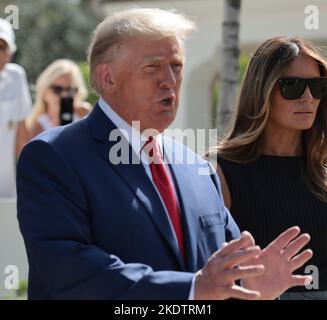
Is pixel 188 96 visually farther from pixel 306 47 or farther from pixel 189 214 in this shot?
pixel 189 214

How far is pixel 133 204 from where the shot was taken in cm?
312

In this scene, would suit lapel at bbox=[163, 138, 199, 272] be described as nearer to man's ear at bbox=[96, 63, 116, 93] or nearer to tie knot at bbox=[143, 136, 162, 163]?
tie knot at bbox=[143, 136, 162, 163]

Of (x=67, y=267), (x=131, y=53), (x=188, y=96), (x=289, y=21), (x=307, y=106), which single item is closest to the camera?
(x=67, y=267)

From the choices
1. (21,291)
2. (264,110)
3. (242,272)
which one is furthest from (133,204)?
(21,291)

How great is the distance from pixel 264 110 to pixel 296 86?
185 mm

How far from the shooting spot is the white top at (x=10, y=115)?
7668mm

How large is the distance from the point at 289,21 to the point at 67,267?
1234 centimetres

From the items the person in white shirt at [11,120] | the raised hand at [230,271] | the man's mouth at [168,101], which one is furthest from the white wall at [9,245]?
the raised hand at [230,271]

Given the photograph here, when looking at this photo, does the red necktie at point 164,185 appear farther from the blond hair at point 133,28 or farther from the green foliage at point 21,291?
the green foliage at point 21,291

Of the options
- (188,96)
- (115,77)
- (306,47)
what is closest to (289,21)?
(188,96)

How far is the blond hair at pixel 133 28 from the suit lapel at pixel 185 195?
41 cm

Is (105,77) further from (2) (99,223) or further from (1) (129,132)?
(2) (99,223)

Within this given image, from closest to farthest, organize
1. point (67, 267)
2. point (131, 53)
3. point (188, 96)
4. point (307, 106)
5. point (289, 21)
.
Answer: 1. point (67, 267)
2. point (131, 53)
3. point (307, 106)
4. point (289, 21)
5. point (188, 96)
